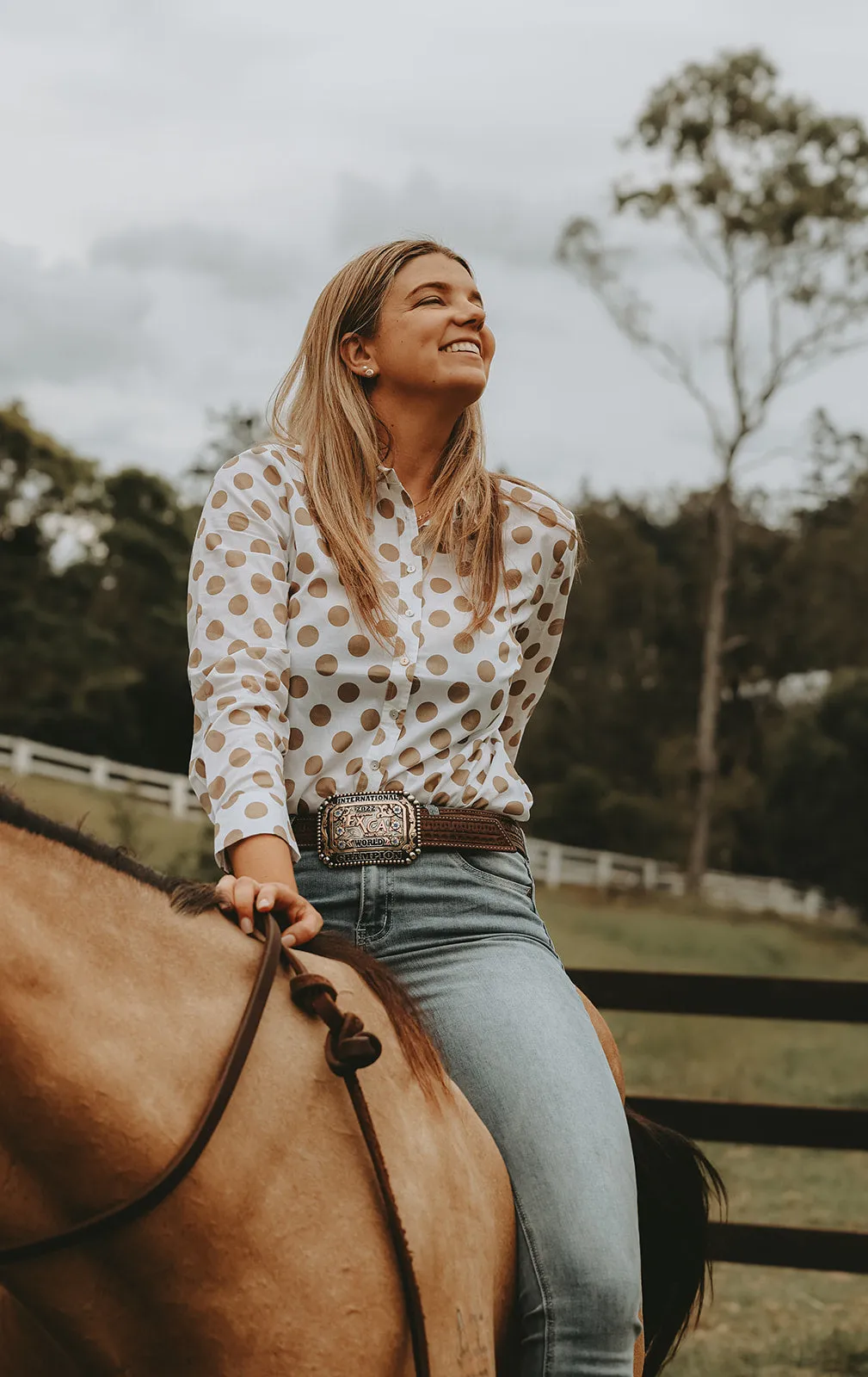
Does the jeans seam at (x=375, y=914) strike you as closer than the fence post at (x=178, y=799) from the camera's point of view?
Yes

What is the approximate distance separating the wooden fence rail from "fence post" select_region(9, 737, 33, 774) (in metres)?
20.5

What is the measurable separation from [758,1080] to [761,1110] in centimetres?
654

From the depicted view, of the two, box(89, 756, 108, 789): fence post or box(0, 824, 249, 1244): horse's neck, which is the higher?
box(0, 824, 249, 1244): horse's neck

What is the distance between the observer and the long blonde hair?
218 cm

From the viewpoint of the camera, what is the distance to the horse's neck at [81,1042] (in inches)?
58.1

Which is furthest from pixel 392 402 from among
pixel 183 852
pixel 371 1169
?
pixel 183 852

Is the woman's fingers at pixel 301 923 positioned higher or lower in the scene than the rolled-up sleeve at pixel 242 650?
lower

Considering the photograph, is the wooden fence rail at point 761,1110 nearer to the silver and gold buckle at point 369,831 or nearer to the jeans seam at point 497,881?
the jeans seam at point 497,881

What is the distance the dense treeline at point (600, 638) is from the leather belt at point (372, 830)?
28766mm

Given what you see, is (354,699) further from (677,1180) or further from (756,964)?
(756,964)

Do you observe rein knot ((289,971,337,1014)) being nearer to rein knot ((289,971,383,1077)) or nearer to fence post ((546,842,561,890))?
rein knot ((289,971,383,1077))

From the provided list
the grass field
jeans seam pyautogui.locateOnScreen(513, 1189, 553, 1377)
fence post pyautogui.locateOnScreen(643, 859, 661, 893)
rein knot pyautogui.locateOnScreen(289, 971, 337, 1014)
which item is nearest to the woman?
jeans seam pyautogui.locateOnScreen(513, 1189, 553, 1377)

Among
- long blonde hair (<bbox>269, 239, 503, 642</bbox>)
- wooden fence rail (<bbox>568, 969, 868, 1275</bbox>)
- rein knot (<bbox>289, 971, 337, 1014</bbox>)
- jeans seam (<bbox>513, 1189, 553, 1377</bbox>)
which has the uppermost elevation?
long blonde hair (<bbox>269, 239, 503, 642</bbox>)

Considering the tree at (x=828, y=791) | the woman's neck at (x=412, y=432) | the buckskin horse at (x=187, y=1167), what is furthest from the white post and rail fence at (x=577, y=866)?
the buckskin horse at (x=187, y=1167)
